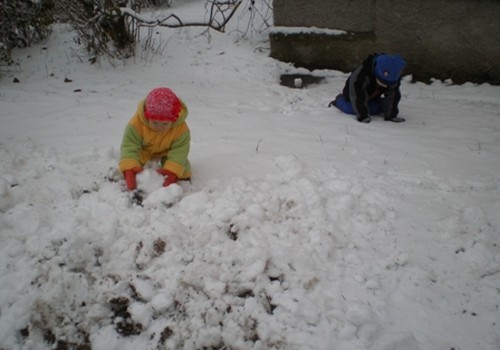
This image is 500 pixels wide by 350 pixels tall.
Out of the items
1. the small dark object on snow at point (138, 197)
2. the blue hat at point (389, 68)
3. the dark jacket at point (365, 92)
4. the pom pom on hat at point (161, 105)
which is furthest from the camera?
the dark jacket at point (365, 92)

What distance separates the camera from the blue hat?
4.22 meters

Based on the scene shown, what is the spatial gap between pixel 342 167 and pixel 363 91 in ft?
5.52

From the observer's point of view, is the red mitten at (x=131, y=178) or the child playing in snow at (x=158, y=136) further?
the red mitten at (x=131, y=178)

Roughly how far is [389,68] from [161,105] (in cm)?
288

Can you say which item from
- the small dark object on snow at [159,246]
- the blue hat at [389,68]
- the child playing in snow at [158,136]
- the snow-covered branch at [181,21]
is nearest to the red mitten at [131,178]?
the child playing in snow at [158,136]

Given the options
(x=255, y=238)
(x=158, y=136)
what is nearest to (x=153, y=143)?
(x=158, y=136)

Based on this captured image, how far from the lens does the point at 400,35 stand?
18.8 ft

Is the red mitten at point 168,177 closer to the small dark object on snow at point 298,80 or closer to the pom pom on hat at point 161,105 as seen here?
the pom pom on hat at point 161,105

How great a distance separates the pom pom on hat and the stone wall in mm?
4331

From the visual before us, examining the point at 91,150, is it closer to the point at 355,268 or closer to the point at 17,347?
the point at 17,347

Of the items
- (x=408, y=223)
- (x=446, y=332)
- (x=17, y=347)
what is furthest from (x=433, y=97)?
(x=17, y=347)

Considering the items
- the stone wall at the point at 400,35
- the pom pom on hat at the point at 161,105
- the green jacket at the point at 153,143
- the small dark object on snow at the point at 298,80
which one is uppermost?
the stone wall at the point at 400,35

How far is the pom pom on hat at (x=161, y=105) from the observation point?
257 cm

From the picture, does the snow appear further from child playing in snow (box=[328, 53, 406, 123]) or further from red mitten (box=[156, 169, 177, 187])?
child playing in snow (box=[328, 53, 406, 123])
